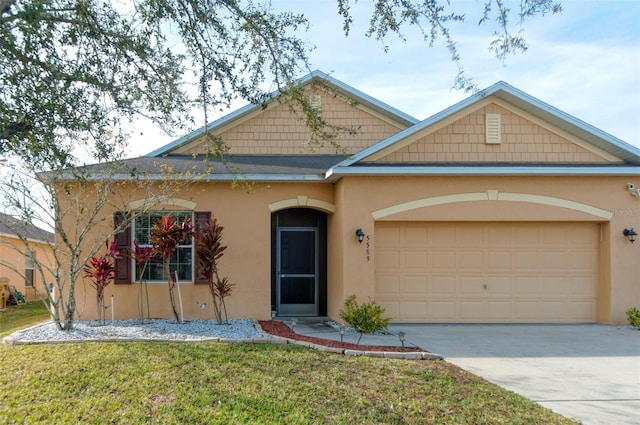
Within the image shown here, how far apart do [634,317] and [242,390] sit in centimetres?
903

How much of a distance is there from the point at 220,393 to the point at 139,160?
8.60 m

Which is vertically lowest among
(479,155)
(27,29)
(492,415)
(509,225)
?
(492,415)

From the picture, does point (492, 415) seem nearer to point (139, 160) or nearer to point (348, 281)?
point (348, 281)

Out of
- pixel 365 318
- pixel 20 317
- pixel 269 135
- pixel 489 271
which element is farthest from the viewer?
pixel 20 317

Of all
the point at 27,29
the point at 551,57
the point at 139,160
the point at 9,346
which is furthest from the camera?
the point at 139,160

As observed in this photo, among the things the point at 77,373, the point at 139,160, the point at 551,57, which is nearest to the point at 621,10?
the point at 551,57

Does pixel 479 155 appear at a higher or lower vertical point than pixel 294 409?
higher

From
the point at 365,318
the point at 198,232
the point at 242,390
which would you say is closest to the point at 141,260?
the point at 198,232

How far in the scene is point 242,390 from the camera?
21.6ft

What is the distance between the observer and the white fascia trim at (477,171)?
11.3 meters

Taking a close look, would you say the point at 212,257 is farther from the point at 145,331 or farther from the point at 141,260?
the point at 145,331

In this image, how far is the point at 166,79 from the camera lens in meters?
8.00

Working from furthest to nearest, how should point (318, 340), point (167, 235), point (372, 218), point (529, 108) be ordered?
point (529, 108), point (372, 218), point (167, 235), point (318, 340)

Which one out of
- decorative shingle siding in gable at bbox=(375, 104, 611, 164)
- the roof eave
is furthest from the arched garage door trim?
decorative shingle siding in gable at bbox=(375, 104, 611, 164)
